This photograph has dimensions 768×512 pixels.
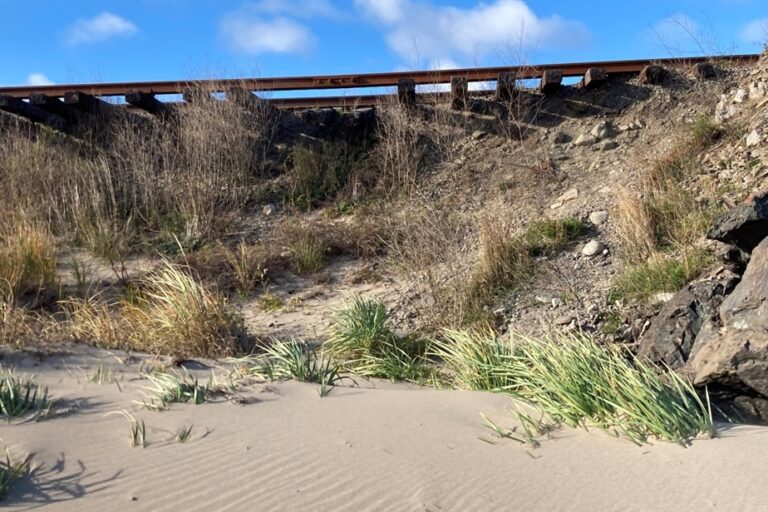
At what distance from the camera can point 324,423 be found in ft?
12.3

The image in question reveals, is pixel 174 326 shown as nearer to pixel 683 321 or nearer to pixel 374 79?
pixel 683 321

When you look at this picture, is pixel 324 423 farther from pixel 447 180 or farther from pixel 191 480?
pixel 447 180

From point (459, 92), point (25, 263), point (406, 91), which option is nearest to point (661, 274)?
point (459, 92)

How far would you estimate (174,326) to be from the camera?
20.2 feet

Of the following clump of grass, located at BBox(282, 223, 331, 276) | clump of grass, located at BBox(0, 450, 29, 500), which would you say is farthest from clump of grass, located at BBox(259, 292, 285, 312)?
clump of grass, located at BBox(0, 450, 29, 500)

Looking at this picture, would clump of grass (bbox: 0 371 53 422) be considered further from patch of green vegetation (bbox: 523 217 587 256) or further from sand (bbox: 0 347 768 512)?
patch of green vegetation (bbox: 523 217 587 256)

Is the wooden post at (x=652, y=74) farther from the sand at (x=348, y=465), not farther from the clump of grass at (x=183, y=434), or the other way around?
the clump of grass at (x=183, y=434)

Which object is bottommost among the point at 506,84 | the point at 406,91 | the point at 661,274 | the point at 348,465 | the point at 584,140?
the point at 348,465

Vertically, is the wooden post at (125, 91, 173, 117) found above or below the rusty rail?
below

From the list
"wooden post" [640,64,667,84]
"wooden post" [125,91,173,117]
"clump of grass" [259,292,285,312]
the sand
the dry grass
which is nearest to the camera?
the sand

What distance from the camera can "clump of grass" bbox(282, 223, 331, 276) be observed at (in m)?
10.7

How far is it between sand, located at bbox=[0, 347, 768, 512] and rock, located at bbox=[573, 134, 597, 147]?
9.34 metres

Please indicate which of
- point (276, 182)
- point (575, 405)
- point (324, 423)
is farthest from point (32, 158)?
point (575, 405)

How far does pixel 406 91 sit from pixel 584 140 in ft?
11.7
